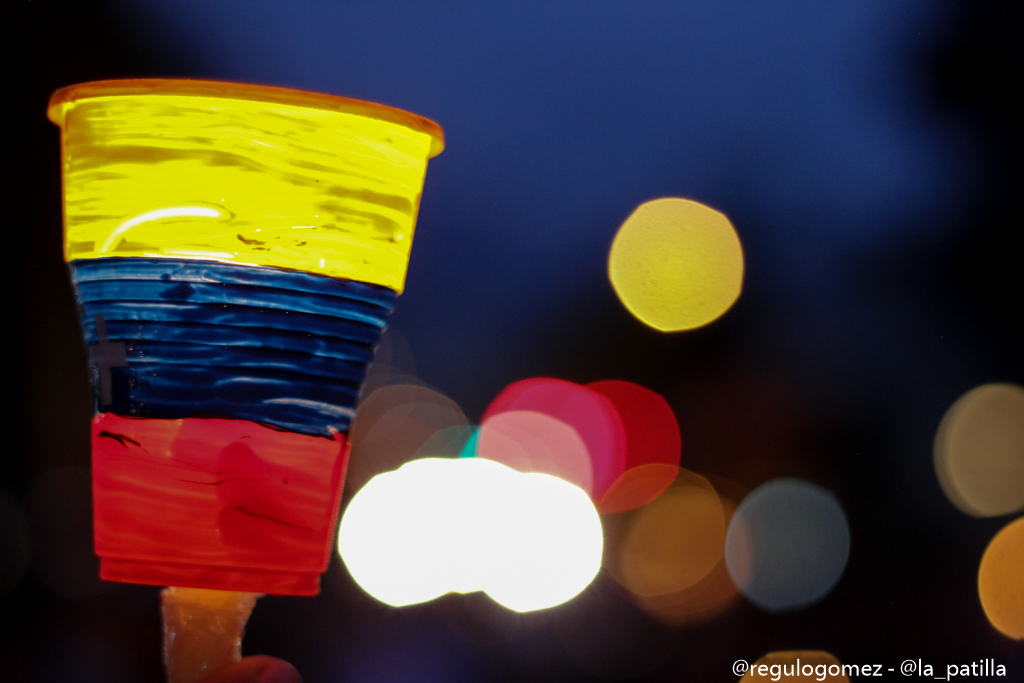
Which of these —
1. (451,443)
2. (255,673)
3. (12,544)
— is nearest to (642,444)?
(451,443)

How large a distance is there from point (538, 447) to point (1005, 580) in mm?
997

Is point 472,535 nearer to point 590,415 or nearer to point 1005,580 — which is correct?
point 590,415

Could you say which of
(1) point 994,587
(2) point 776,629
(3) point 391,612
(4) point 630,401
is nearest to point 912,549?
(1) point 994,587

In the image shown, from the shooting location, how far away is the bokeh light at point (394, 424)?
131cm

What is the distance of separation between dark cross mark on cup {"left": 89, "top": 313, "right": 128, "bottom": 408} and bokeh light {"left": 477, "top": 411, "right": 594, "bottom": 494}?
4.07 ft

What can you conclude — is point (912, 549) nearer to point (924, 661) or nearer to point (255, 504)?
point (924, 661)

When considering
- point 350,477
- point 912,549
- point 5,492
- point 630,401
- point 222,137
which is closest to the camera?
point 222,137

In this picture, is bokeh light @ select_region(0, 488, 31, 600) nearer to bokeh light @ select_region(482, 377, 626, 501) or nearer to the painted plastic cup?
the painted plastic cup

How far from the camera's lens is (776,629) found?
58.9 inches

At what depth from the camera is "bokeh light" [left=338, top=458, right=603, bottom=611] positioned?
4.93ft

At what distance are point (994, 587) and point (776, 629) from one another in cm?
42

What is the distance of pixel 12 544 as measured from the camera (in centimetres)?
93

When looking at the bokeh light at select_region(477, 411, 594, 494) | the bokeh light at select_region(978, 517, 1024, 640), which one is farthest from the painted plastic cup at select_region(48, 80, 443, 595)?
the bokeh light at select_region(978, 517, 1024, 640)

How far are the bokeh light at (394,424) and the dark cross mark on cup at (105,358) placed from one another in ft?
2.97
